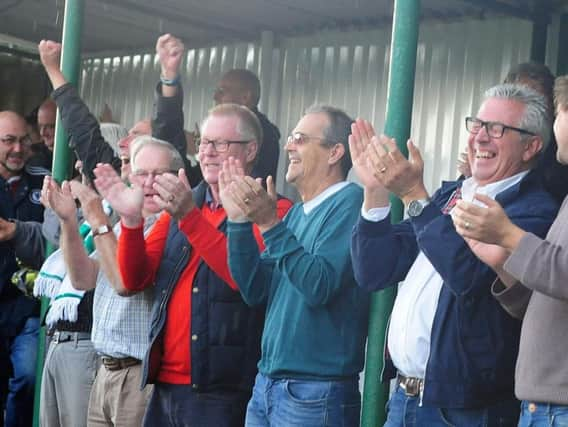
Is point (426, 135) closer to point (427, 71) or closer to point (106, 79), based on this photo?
point (427, 71)

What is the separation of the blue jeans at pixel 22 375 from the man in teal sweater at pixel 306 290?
2.64m

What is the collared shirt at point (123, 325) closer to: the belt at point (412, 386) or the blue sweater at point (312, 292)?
the blue sweater at point (312, 292)

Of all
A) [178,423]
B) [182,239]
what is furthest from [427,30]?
[178,423]

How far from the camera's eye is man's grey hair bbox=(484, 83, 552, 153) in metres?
3.29

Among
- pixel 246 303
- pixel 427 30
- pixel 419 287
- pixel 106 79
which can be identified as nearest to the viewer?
pixel 419 287

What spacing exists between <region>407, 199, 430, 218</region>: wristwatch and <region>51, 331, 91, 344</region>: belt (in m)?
2.34

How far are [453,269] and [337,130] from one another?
1134 mm

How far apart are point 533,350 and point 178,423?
1.76 metres

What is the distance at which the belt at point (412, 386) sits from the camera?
328 centimetres

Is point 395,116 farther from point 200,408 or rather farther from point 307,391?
point 200,408

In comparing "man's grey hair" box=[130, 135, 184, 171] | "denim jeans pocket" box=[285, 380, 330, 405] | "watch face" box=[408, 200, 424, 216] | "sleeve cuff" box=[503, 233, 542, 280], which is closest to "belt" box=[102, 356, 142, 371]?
"man's grey hair" box=[130, 135, 184, 171]

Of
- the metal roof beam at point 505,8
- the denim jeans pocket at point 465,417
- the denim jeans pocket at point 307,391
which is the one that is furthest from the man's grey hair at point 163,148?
the metal roof beam at point 505,8

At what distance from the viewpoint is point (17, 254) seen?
6.06m

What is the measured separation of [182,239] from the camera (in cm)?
441
